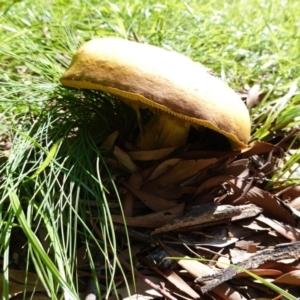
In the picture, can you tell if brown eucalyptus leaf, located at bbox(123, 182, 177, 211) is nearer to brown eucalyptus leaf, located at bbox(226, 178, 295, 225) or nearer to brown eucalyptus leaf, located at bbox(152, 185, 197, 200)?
brown eucalyptus leaf, located at bbox(152, 185, 197, 200)

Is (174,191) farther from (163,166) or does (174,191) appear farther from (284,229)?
(284,229)

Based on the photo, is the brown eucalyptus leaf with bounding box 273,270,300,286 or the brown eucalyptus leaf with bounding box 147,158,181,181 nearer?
the brown eucalyptus leaf with bounding box 273,270,300,286

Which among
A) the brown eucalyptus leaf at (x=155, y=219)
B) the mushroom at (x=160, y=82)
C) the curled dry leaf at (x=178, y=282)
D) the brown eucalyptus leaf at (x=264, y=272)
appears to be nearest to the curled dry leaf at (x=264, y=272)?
the brown eucalyptus leaf at (x=264, y=272)

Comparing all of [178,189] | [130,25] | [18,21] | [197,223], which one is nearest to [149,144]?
[178,189]

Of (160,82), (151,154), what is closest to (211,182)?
(151,154)

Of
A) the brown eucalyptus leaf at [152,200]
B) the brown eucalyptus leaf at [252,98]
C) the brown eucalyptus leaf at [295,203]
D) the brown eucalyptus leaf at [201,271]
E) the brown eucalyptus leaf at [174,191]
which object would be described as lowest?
the brown eucalyptus leaf at [201,271]

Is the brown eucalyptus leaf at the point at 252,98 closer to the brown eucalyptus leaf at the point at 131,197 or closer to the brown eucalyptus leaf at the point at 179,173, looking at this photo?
the brown eucalyptus leaf at the point at 179,173

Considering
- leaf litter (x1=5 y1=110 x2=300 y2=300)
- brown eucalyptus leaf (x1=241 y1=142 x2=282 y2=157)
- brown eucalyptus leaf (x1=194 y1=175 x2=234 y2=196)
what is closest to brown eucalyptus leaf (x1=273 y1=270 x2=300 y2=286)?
leaf litter (x1=5 y1=110 x2=300 y2=300)
